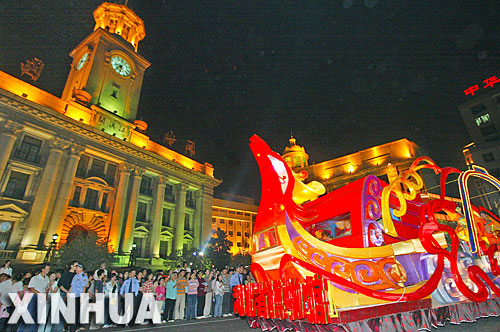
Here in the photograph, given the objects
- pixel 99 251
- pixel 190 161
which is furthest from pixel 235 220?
pixel 99 251

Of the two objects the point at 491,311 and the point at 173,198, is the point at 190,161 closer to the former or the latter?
the point at 173,198

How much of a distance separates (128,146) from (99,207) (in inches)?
285

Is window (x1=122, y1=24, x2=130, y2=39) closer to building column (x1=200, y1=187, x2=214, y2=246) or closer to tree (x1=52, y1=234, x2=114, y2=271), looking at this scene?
building column (x1=200, y1=187, x2=214, y2=246)

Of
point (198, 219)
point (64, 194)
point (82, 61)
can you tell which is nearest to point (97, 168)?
point (64, 194)

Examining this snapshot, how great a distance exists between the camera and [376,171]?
128ft

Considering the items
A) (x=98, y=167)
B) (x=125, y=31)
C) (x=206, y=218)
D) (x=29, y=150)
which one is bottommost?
(x=206, y=218)

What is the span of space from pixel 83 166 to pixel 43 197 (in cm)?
534

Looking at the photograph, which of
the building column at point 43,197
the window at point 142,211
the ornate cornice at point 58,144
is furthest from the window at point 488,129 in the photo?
the building column at point 43,197

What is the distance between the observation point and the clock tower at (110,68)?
30547mm

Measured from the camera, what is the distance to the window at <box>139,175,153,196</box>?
32.1 m

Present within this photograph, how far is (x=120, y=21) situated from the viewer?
1469 inches

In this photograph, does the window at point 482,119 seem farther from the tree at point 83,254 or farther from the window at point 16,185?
the window at point 16,185

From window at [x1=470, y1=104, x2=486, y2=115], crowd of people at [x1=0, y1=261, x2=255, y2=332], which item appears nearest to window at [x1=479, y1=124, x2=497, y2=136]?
window at [x1=470, y1=104, x2=486, y2=115]

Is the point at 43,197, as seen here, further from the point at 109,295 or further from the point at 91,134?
the point at 109,295
